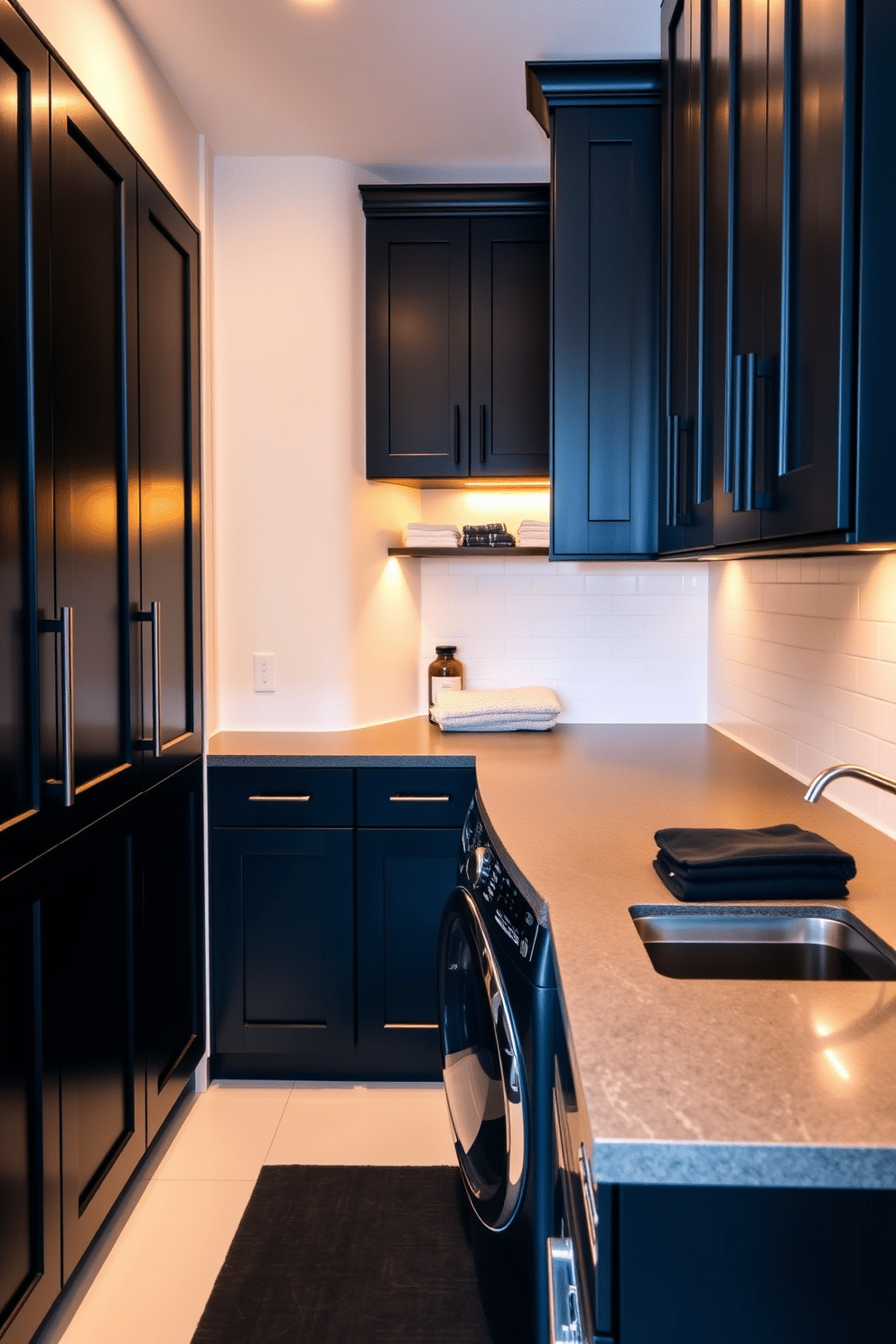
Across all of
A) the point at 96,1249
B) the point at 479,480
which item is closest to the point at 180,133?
the point at 479,480

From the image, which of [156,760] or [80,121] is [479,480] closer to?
[156,760]

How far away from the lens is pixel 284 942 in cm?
283

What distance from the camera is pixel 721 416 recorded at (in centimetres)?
176

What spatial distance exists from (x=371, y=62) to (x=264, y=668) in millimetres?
1614

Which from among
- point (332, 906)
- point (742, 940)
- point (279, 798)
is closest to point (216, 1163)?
point (332, 906)

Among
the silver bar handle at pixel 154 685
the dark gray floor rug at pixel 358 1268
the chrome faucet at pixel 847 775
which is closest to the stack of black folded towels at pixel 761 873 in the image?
the chrome faucet at pixel 847 775

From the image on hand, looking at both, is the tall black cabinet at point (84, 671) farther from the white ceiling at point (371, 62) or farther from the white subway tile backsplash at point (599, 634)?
the white subway tile backsplash at point (599, 634)

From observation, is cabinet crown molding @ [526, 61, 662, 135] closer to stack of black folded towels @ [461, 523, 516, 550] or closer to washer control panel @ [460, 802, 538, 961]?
stack of black folded towels @ [461, 523, 516, 550]

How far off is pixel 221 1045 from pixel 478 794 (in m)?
1.20

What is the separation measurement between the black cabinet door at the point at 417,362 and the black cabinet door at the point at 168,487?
616 millimetres

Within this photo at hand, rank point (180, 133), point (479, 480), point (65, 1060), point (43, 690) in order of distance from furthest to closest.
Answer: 1. point (479, 480)
2. point (180, 133)
3. point (65, 1060)
4. point (43, 690)

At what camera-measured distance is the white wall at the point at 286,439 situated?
307cm

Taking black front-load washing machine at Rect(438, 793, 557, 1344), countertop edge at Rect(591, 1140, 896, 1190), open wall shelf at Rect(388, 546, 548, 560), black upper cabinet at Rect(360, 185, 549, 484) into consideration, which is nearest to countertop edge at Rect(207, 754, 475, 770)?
black front-load washing machine at Rect(438, 793, 557, 1344)

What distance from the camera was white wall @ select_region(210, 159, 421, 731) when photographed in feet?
10.1
